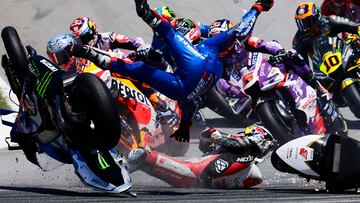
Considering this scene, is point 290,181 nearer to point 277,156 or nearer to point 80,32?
point 277,156

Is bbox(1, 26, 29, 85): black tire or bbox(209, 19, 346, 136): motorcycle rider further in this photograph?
bbox(209, 19, 346, 136): motorcycle rider

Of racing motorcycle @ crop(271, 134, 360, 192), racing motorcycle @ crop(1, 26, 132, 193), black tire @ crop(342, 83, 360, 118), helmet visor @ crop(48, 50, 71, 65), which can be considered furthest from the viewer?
black tire @ crop(342, 83, 360, 118)

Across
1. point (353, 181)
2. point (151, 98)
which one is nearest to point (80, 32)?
point (151, 98)

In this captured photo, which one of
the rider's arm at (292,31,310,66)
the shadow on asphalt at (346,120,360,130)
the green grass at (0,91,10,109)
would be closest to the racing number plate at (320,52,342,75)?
the rider's arm at (292,31,310,66)

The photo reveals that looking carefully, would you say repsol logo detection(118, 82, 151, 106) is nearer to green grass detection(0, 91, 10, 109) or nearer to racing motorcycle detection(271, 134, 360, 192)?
racing motorcycle detection(271, 134, 360, 192)

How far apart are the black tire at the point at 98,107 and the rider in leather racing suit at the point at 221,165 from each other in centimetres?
135

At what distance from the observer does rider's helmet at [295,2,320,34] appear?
1124 cm

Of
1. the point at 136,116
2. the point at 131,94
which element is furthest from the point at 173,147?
the point at 131,94

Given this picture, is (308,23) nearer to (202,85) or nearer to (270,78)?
(270,78)

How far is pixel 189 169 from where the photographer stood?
8742 millimetres

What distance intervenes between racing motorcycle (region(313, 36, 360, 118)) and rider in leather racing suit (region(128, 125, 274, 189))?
251 cm

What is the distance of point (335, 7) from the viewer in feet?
40.8

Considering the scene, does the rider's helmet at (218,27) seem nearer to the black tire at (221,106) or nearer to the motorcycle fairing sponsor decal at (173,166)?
the black tire at (221,106)

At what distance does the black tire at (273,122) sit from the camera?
10.0m
